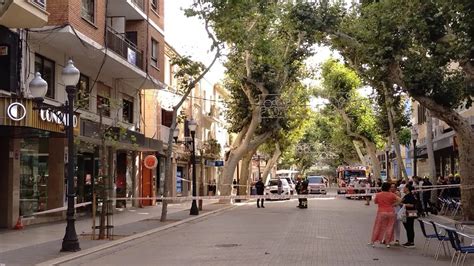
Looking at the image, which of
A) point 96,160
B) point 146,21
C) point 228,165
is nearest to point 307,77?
point 228,165

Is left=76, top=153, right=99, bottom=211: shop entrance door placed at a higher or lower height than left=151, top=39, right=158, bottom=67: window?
lower

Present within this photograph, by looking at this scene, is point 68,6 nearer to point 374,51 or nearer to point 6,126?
point 6,126

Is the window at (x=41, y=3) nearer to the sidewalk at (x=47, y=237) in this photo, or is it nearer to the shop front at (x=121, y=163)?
the shop front at (x=121, y=163)

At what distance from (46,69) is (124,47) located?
5447 mm

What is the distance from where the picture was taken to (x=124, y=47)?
26234mm

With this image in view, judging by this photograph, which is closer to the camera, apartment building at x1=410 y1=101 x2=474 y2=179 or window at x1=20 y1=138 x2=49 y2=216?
window at x1=20 y1=138 x2=49 y2=216

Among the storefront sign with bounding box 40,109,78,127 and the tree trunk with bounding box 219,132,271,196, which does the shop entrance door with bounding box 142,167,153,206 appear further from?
the storefront sign with bounding box 40,109,78,127

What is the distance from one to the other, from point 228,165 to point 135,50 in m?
12.7

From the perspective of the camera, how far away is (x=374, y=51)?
20328 millimetres

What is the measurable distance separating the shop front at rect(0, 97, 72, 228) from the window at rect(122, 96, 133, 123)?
7048 mm

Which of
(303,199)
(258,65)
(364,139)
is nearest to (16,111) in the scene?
(303,199)

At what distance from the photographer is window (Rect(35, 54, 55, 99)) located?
20.7 metres

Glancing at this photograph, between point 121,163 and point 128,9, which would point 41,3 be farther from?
point 121,163

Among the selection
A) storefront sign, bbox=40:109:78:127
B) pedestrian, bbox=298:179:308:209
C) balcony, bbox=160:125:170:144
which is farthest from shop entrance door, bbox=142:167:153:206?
storefront sign, bbox=40:109:78:127
